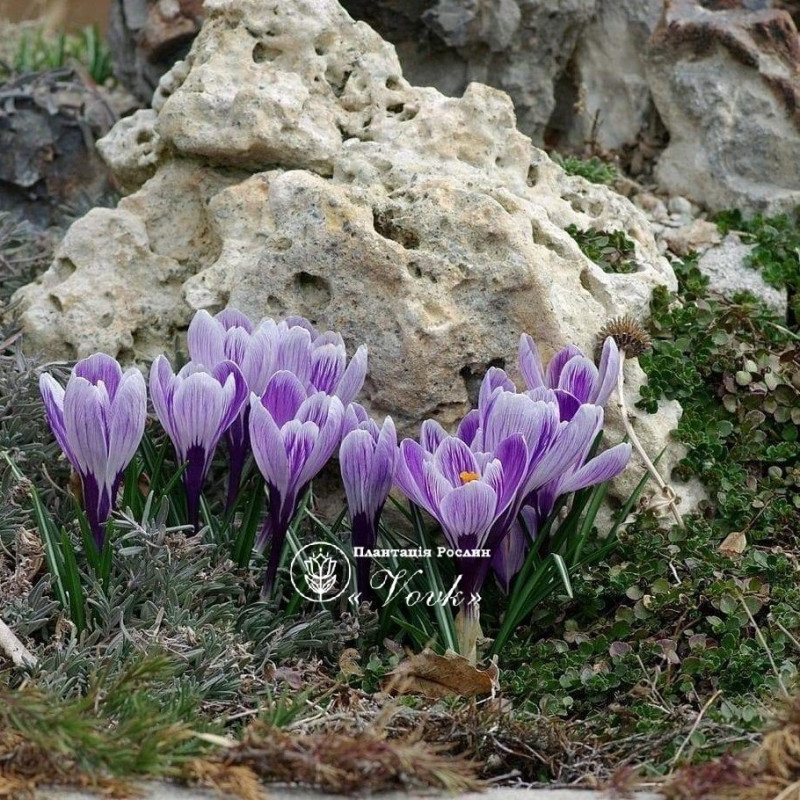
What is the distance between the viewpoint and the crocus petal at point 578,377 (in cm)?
274

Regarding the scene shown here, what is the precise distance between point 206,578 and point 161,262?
1.15 m

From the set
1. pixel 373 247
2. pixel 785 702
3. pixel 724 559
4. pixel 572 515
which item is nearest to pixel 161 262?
pixel 373 247

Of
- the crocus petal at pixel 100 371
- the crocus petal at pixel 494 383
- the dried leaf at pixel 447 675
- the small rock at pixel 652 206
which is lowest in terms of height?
the dried leaf at pixel 447 675

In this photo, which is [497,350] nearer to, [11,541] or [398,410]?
[398,410]

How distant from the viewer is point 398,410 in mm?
2912

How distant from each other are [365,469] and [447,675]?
0.46 m

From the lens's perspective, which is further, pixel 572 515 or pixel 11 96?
pixel 11 96

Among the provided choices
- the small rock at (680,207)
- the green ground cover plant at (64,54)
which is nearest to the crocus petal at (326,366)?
the small rock at (680,207)

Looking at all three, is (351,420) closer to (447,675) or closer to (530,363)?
(530,363)

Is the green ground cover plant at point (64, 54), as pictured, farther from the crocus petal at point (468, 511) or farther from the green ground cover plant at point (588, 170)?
the crocus petal at point (468, 511)

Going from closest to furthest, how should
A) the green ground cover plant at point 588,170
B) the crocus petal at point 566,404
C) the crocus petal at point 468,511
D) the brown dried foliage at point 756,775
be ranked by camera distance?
the brown dried foliage at point 756,775 → the crocus petal at point 468,511 → the crocus petal at point 566,404 → the green ground cover plant at point 588,170

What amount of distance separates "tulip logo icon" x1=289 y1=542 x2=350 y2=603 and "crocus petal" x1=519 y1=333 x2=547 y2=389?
0.59 meters

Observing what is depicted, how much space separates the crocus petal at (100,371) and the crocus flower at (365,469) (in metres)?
0.51

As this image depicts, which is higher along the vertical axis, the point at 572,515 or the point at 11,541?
the point at 572,515
